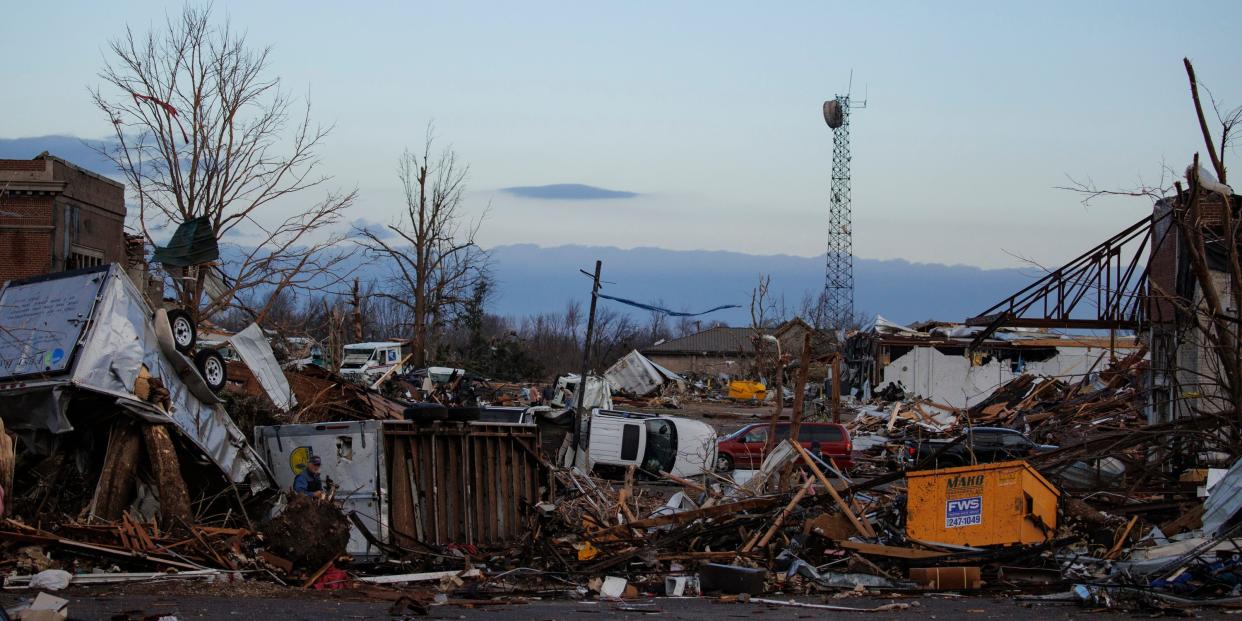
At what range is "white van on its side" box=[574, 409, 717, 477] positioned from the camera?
23.1m

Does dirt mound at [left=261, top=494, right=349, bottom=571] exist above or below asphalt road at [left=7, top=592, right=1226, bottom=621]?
above

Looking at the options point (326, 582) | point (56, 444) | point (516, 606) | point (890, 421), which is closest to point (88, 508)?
point (56, 444)

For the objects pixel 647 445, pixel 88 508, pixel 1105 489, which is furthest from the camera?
pixel 647 445

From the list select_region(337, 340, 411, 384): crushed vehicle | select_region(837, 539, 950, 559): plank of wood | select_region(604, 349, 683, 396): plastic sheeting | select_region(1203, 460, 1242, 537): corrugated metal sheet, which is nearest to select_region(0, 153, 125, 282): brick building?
select_region(337, 340, 411, 384): crushed vehicle

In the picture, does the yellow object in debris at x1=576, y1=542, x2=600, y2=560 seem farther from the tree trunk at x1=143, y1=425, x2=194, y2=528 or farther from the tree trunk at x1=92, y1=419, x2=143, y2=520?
the tree trunk at x1=92, y1=419, x2=143, y2=520

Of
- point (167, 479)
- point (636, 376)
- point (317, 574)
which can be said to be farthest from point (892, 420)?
point (167, 479)

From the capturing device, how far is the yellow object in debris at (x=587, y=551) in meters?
13.2

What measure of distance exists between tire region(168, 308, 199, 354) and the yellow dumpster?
922 centimetres

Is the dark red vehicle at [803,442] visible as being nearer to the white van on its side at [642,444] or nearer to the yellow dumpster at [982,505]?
the white van on its side at [642,444]

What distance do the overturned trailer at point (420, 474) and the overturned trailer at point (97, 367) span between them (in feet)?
2.37

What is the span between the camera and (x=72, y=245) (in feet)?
96.2

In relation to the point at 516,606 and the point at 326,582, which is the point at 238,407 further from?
the point at 516,606

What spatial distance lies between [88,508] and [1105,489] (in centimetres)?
1319

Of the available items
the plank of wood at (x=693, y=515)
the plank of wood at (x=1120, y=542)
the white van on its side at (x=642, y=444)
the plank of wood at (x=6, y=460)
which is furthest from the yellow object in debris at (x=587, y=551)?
the white van on its side at (x=642, y=444)
